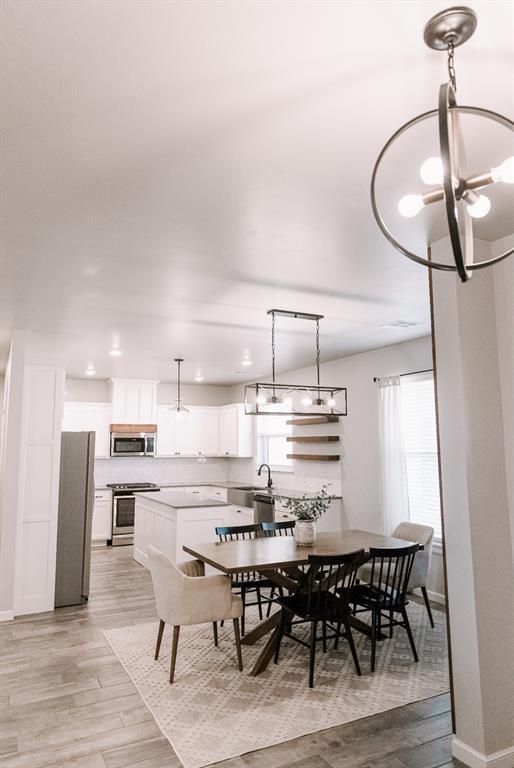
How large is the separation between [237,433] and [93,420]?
7.88 ft

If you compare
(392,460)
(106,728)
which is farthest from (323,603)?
(392,460)

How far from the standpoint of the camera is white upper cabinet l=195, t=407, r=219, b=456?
29.9 ft

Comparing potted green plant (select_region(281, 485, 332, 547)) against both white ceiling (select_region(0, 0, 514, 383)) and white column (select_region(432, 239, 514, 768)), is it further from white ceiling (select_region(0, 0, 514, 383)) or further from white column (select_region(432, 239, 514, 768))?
white ceiling (select_region(0, 0, 514, 383))

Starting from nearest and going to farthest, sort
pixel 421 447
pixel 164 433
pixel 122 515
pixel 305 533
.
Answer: pixel 305 533
pixel 421 447
pixel 122 515
pixel 164 433

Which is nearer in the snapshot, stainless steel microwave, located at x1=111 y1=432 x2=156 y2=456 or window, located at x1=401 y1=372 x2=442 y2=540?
window, located at x1=401 y1=372 x2=442 y2=540

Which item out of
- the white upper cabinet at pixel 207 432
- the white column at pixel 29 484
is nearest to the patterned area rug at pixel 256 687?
the white column at pixel 29 484

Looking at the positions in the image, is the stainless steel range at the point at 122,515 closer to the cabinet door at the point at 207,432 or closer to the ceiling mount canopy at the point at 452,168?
the cabinet door at the point at 207,432

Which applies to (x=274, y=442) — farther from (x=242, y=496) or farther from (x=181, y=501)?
(x=181, y=501)

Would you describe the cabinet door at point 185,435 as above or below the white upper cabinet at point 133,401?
below

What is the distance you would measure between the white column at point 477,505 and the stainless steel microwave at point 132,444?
20.7 feet

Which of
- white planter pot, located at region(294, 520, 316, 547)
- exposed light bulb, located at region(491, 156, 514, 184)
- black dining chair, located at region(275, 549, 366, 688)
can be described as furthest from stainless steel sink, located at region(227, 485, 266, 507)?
exposed light bulb, located at region(491, 156, 514, 184)

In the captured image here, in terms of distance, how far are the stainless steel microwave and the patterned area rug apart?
4149 millimetres

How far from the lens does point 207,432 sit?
9.18m

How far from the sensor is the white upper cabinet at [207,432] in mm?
9125
